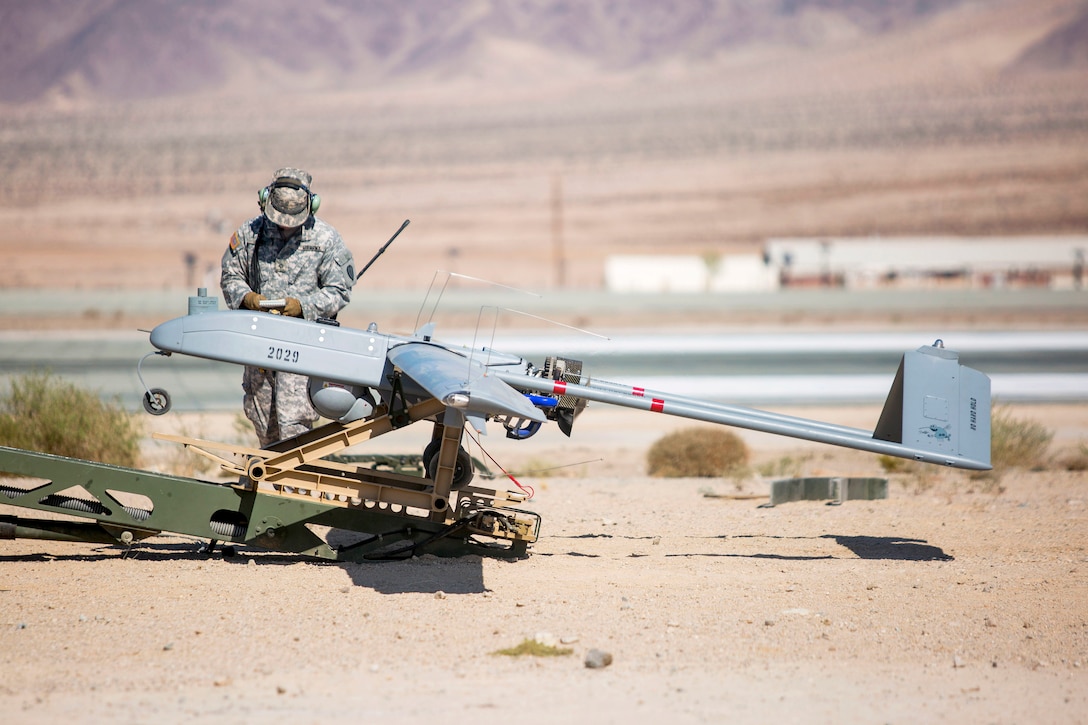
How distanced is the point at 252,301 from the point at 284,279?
476 mm

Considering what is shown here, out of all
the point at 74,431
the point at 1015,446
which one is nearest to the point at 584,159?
the point at 1015,446

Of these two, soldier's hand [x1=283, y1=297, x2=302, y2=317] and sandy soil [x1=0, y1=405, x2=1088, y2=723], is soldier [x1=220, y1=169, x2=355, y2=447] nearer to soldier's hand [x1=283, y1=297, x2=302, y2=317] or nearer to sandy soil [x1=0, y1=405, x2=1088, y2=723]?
soldier's hand [x1=283, y1=297, x2=302, y2=317]

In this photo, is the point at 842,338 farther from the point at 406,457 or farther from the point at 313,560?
the point at 313,560

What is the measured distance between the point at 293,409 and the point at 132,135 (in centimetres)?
11119

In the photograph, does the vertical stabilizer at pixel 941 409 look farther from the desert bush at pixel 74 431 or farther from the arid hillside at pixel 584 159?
the arid hillside at pixel 584 159

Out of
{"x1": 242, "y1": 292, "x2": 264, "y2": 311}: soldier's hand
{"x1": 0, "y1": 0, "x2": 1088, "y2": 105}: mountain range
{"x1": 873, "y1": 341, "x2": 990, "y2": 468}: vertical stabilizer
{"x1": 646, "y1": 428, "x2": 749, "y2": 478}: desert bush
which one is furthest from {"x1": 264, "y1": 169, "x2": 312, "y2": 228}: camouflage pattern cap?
{"x1": 0, "y1": 0, "x2": 1088, "y2": 105}: mountain range

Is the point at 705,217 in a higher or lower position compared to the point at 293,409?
higher

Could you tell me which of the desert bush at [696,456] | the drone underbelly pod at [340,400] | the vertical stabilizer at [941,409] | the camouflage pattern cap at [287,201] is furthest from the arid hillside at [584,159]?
the vertical stabilizer at [941,409]

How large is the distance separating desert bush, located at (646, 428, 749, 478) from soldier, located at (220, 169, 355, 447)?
599 cm

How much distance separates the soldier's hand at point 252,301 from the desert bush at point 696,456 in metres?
6.54

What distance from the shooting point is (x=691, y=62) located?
17938 centimetres

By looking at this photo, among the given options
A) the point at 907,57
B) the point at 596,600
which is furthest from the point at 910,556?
the point at 907,57

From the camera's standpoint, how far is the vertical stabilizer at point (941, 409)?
7914 millimetres

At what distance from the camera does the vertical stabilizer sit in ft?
26.0
